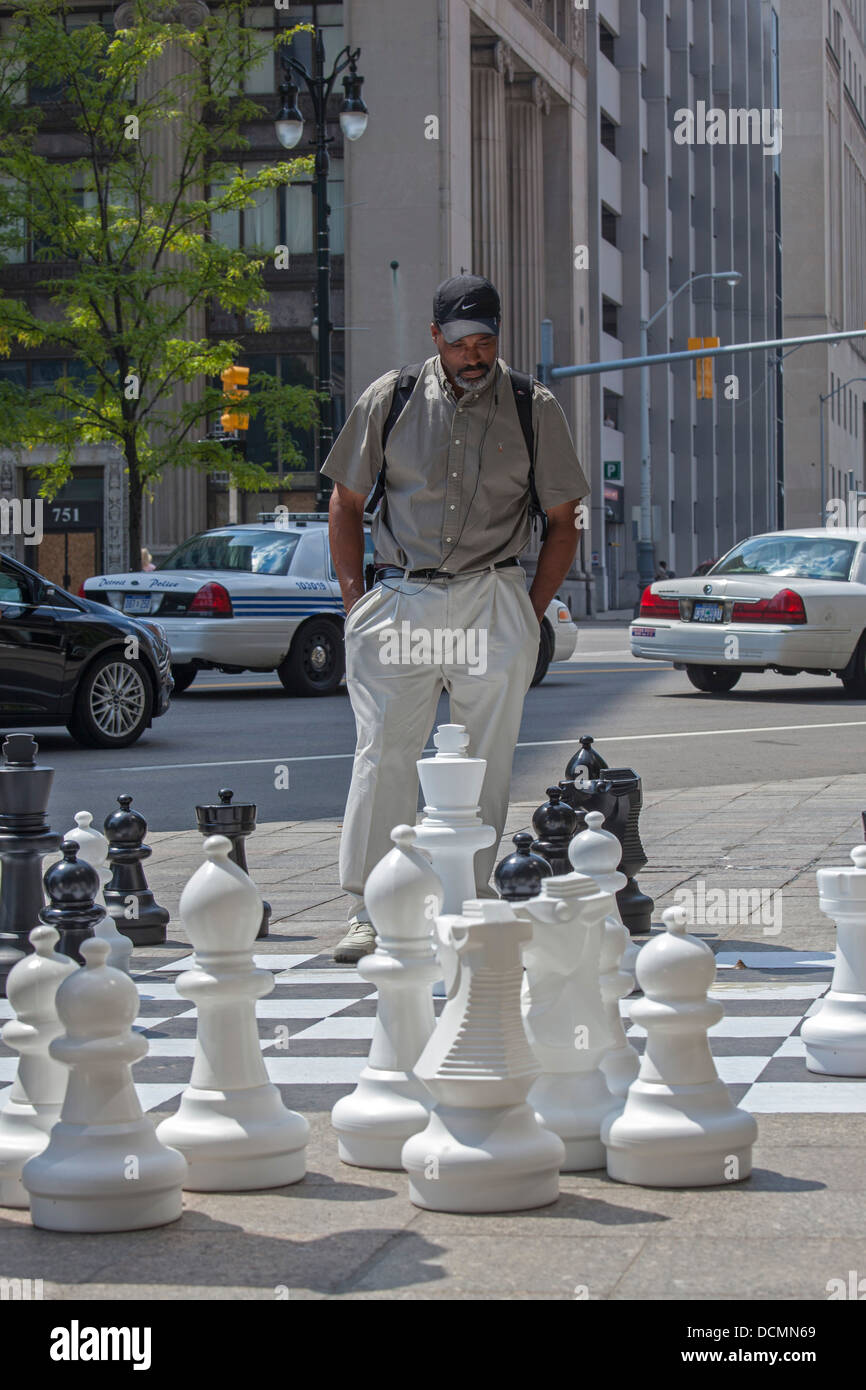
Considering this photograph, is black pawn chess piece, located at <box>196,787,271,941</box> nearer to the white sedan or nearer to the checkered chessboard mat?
the checkered chessboard mat

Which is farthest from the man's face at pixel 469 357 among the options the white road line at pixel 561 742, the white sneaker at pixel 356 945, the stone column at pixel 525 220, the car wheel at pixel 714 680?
the stone column at pixel 525 220

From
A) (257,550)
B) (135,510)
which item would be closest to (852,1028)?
(257,550)

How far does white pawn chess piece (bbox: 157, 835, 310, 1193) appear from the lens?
11.3ft

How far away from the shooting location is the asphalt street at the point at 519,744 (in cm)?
1108

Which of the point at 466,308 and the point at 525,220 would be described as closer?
the point at 466,308

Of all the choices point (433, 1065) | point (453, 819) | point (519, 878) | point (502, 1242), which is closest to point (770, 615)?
point (453, 819)

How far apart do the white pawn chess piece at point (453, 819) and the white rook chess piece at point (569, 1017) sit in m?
0.92

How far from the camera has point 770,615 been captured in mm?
18094

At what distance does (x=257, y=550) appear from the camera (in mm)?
19672

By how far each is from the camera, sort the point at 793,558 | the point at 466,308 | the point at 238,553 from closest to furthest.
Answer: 1. the point at 466,308
2. the point at 793,558
3. the point at 238,553

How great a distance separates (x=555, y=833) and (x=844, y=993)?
1.04 meters

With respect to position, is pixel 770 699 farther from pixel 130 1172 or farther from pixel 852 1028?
pixel 130 1172

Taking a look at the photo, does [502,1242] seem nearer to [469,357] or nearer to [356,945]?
[356,945]
